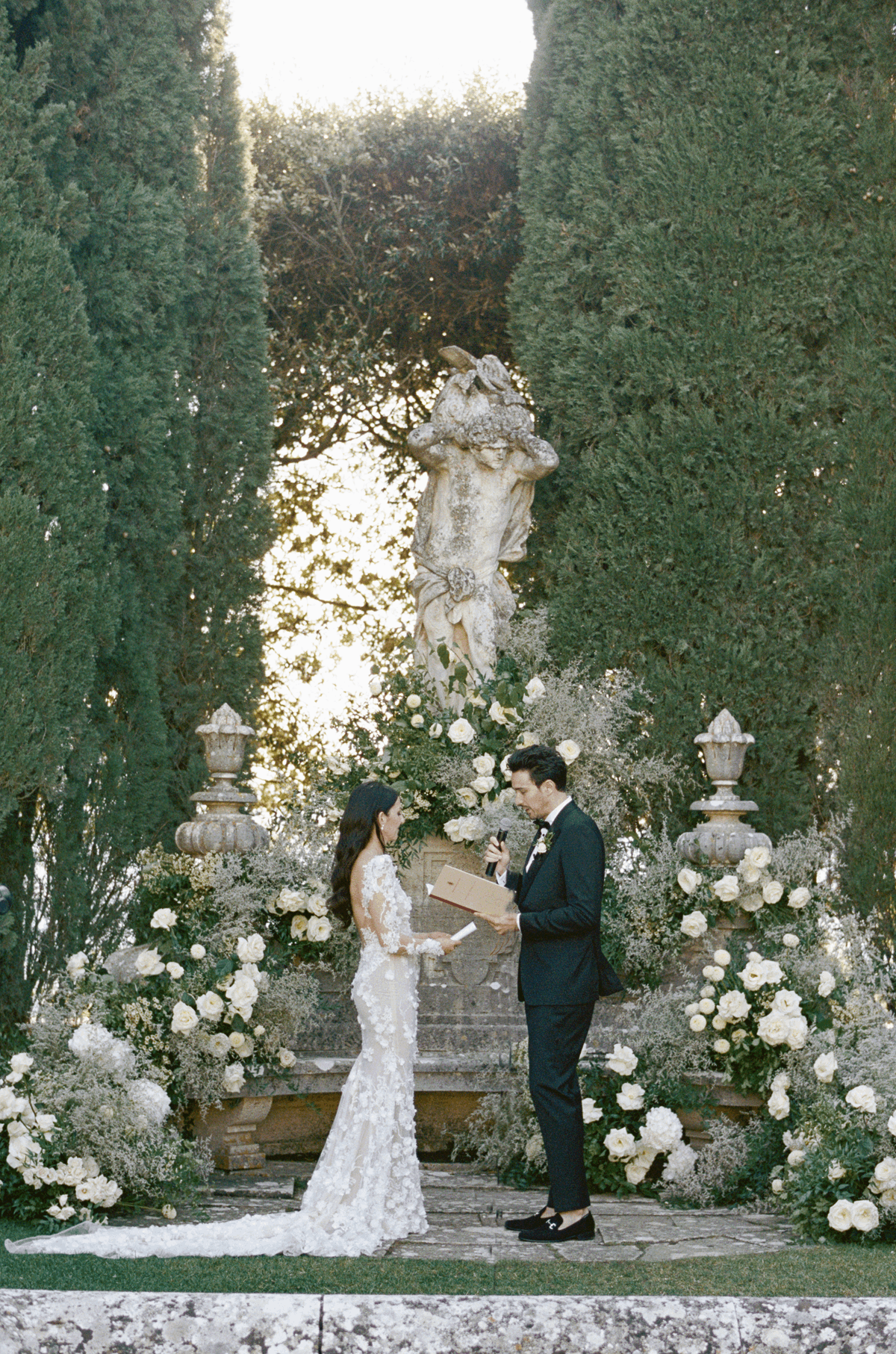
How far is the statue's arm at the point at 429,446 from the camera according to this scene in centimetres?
803

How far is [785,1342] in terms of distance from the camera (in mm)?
3445

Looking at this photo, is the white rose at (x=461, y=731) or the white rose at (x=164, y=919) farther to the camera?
the white rose at (x=461, y=731)

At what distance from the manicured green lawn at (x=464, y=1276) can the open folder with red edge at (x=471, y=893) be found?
116 centimetres

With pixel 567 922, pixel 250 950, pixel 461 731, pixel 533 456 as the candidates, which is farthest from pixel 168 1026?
pixel 533 456

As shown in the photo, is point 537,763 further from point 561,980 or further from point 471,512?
point 471,512

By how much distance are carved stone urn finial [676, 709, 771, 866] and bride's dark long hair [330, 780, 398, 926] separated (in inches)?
95.6

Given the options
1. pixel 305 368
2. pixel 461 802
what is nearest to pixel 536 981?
pixel 461 802

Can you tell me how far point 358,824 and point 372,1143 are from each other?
113cm

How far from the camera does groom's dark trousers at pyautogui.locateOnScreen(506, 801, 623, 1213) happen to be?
462cm

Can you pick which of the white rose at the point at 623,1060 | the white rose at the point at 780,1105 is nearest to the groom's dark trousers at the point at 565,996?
the white rose at the point at 623,1060

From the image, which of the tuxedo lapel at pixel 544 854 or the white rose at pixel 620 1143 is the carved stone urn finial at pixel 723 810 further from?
the tuxedo lapel at pixel 544 854

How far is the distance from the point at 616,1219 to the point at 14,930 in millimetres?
3889

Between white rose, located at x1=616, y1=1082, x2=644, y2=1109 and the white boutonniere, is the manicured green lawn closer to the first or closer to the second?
white rose, located at x1=616, y1=1082, x2=644, y2=1109

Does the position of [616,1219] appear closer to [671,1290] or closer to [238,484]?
[671,1290]
